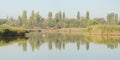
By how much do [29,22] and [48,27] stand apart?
210 inches

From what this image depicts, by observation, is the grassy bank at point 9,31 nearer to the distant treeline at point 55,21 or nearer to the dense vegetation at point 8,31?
the dense vegetation at point 8,31

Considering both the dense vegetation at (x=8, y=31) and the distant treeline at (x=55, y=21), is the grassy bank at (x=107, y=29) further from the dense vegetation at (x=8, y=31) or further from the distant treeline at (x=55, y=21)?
the distant treeline at (x=55, y=21)

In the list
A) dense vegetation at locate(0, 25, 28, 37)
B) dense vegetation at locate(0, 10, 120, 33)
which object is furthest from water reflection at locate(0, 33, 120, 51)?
dense vegetation at locate(0, 10, 120, 33)

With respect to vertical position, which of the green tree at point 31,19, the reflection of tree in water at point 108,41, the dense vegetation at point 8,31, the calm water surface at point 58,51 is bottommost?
the reflection of tree in water at point 108,41

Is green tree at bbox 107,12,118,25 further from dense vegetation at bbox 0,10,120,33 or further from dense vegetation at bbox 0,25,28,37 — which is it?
dense vegetation at bbox 0,25,28,37

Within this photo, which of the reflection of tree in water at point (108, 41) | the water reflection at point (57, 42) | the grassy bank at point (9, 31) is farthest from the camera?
the grassy bank at point (9, 31)

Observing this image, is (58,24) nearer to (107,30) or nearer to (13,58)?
(107,30)

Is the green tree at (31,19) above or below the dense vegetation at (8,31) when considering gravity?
above

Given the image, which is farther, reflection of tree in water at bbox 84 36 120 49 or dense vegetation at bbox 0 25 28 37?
dense vegetation at bbox 0 25 28 37

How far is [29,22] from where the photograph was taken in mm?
86438

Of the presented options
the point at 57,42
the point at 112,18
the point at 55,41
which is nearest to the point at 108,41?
the point at 55,41

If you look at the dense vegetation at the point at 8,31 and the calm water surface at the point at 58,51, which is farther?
the dense vegetation at the point at 8,31

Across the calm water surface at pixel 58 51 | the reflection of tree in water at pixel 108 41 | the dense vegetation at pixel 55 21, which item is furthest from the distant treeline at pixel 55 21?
the calm water surface at pixel 58 51

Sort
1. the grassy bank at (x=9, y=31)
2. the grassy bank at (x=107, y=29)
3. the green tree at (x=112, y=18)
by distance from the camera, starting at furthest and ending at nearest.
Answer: the green tree at (x=112, y=18), the grassy bank at (x=107, y=29), the grassy bank at (x=9, y=31)
